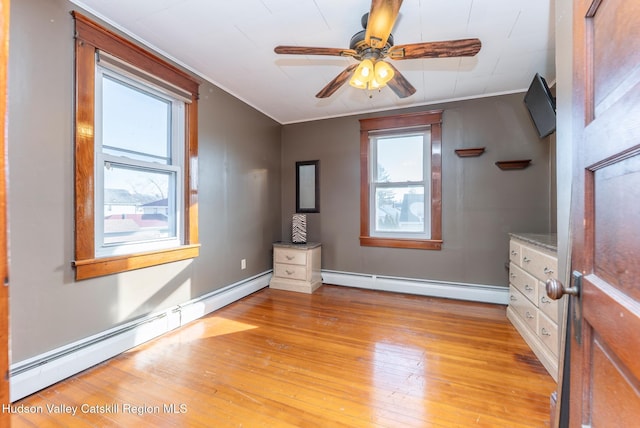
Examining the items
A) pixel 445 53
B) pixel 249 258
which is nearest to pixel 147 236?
pixel 249 258

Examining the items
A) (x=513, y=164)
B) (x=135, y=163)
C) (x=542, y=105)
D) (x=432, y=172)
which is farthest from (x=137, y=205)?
(x=513, y=164)

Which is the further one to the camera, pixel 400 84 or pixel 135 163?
pixel 135 163

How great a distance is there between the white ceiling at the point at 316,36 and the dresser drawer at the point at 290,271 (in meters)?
2.18

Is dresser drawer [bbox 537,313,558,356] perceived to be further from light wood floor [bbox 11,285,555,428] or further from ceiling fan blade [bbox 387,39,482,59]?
ceiling fan blade [bbox 387,39,482,59]

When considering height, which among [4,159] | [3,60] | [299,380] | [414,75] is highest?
[414,75]

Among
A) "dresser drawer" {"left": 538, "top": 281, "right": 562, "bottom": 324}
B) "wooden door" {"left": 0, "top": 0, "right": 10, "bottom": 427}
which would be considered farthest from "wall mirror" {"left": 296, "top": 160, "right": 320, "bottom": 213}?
"wooden door" {"left": 0, "top": 0, "right": 10, "bottom": 427}

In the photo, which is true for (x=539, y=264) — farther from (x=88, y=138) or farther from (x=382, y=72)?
(x=88, y=138)

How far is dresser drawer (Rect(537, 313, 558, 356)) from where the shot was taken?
5.76 ft

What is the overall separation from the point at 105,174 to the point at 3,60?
1.85 meters

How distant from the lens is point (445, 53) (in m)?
1.68

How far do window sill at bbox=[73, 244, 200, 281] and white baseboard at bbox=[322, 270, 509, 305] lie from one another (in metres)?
1.98

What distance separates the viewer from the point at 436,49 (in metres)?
1.65

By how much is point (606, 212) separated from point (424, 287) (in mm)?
2937

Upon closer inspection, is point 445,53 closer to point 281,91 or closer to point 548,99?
point 548,99
